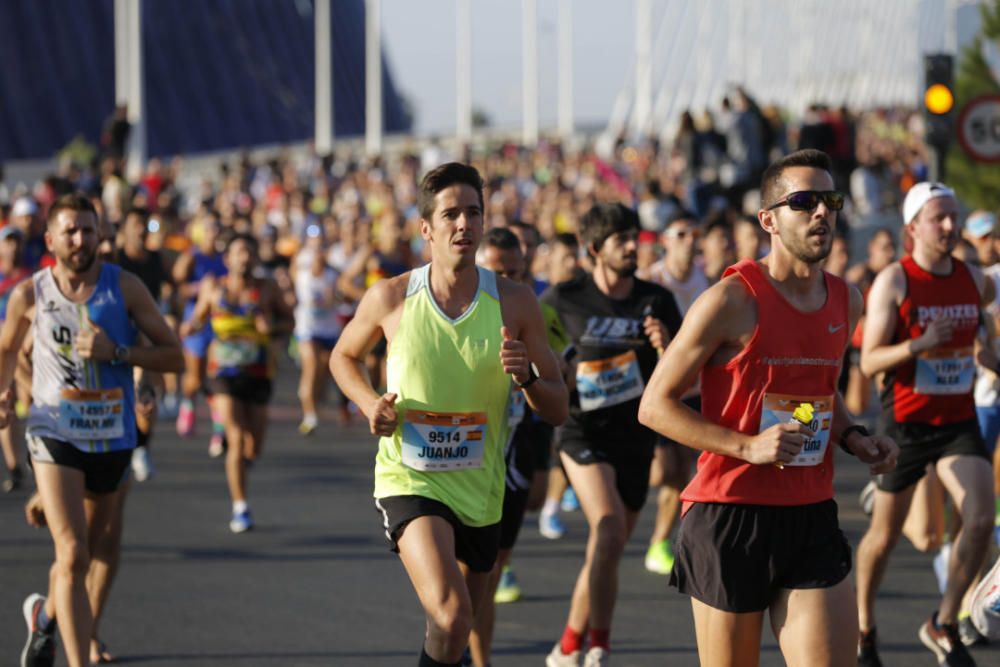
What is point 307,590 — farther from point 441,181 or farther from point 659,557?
point 441,181

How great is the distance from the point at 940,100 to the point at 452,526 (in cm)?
850

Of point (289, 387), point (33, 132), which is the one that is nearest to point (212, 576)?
point (289, 387)

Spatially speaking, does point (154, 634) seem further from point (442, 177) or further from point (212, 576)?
point (442, 177)

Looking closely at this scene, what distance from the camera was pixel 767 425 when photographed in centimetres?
495

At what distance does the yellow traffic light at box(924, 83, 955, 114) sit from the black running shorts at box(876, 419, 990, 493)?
19.7 ft

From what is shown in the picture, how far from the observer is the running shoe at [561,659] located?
732 centimetres

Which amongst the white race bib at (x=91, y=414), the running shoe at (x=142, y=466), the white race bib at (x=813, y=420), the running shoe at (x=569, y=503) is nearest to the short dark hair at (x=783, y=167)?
the white race bib at (x=813, y=420)

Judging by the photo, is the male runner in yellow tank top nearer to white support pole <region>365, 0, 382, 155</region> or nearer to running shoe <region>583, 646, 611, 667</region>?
running shoe <region>583, 646, 611, 667</region>

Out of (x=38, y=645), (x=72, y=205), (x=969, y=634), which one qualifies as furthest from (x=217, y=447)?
(x=969, y=634)

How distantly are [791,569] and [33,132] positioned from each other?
6455 centimetres

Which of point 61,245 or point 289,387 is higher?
point 61,245

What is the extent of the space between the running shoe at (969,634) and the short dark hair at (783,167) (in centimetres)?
315

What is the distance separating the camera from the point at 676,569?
514 cm

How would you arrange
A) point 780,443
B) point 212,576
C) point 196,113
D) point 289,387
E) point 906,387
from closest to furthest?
point 780,443
point 906,387
point 212,576
point 289,387
point 196,113
